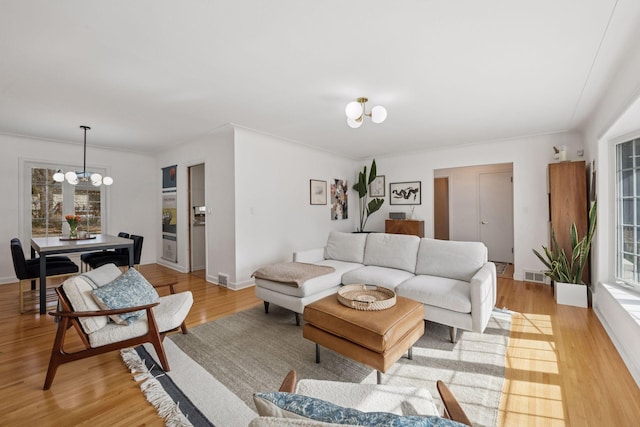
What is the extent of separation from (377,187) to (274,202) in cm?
272

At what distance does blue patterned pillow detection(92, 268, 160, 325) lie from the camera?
1959 millimetres

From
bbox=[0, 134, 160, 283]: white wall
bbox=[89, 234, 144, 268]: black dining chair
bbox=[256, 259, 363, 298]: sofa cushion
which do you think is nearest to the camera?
bbox=[256, 259, 363, 298]: sofa cushion

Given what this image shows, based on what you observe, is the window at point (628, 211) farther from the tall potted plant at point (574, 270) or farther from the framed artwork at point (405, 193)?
the framed artwork at point (405, 193)

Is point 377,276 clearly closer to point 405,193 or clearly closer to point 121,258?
point 405,193

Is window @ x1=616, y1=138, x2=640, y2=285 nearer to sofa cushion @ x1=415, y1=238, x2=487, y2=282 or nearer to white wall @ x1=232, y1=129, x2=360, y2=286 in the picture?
sofa cushion @ x1=415, y1=238, x2=487, y2=282

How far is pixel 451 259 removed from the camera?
2971 millimetres

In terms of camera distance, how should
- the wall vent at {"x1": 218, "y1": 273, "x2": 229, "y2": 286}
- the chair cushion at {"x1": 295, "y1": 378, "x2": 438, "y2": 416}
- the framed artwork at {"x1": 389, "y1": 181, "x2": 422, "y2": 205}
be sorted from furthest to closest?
the framed artwork at {"x1": 389, "y1": 181, "x2": 422, "y2": 205} < the wall vent at {"x1": 218, "y1": 273, "x2": 229, "y2": 286} < the chair cushion at {"x1": 295, "y1": 378, "x2": 438, "y2": 416}

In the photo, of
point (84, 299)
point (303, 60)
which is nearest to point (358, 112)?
point (303, 60)

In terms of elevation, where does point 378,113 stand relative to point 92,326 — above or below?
above

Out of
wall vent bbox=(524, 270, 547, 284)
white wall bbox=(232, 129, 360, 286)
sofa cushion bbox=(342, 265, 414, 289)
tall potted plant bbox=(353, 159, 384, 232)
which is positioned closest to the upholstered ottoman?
sofa cushion bbox=(342, 265, 414, 289)

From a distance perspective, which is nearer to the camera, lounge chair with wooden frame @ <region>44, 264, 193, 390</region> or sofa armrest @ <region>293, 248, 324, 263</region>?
lounge chair with wooden frame @ <region>44, 264, 193, 390</region>

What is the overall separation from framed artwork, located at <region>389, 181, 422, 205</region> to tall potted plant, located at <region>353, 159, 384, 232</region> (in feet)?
0.98

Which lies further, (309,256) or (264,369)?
(309,256)

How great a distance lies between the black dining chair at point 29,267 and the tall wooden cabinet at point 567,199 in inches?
252
